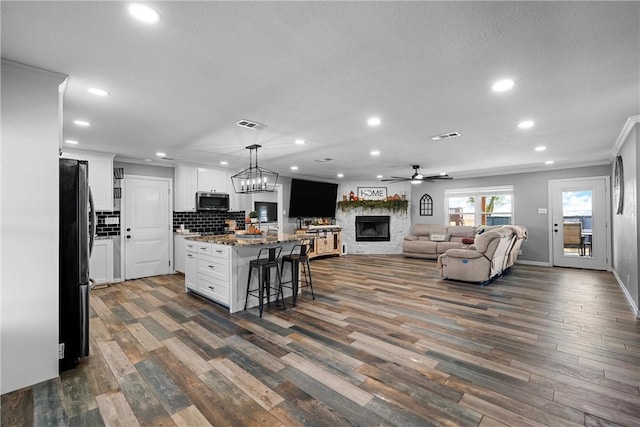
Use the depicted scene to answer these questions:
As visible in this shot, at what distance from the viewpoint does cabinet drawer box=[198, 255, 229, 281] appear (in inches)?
156

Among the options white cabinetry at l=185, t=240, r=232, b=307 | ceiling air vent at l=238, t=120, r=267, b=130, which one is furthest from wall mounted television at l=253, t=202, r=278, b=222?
ceiling air vent at l=238, t=120, r=267, b=130

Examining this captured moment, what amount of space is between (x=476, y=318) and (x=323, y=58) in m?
3.39

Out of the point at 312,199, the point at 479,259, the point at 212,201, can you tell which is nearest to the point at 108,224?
the point at 212,201

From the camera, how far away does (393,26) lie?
180cm

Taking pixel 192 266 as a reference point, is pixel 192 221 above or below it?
above

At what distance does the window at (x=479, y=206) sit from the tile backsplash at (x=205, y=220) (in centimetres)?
614

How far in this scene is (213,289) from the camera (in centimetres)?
421

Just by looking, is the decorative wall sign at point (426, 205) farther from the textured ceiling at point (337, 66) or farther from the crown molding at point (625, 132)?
the textured ceiling at point (337, 66)

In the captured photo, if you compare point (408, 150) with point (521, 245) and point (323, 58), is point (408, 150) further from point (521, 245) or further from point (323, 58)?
point (521, 245)

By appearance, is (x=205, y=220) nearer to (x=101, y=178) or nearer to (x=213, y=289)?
(x=101, y=178)

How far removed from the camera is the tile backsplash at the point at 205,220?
647 centimetres

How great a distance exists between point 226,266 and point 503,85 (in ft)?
12.1

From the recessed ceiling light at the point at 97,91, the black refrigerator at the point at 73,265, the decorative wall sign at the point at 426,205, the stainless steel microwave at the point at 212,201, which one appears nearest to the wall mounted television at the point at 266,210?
the stainless steel microwave at the point at 212,201

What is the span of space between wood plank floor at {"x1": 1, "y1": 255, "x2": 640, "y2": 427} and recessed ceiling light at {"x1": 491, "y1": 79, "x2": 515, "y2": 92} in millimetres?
2413
